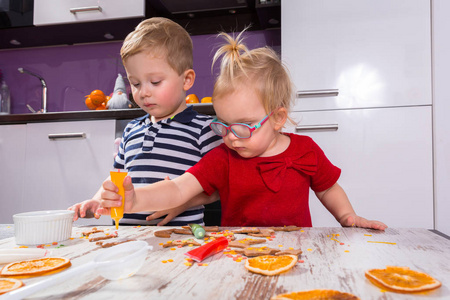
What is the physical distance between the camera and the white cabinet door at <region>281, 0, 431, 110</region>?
78.2 inches

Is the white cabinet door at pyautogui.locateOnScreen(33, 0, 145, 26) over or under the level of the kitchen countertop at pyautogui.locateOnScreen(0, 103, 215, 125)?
over

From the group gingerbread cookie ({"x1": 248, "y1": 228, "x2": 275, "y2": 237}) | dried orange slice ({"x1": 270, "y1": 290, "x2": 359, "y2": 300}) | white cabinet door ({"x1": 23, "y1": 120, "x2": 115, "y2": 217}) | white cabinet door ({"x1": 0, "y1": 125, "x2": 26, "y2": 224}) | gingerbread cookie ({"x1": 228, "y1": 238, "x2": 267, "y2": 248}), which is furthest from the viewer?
white cabinet door ({"x1": 0, "y1": 125, "x2": 26, "y2": 224})

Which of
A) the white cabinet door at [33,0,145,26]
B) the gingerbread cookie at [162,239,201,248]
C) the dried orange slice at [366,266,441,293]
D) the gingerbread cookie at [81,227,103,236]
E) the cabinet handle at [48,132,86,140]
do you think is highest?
the white cabinet door at [33,0,145,26]

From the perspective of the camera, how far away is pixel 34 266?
0.55 meters

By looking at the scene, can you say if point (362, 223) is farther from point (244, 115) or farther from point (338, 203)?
point (244, 115)

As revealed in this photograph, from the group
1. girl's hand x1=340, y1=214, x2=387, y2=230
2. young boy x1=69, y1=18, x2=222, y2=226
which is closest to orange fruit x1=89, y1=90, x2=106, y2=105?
young boy x1=69, y1=18, x2=222, y2=226

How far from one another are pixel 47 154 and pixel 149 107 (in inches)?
54.3

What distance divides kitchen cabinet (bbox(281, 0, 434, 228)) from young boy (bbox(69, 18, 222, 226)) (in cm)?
91

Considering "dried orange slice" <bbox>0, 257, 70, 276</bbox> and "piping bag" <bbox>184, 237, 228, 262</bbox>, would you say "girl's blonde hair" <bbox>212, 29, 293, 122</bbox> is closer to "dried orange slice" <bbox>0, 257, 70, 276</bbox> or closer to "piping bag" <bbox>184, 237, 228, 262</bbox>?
"piping bag" <bbox>184, 237, 228, 262</bbox>

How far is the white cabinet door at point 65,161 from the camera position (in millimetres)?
2189

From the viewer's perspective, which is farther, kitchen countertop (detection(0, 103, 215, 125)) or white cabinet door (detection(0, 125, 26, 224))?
white cabinet door (detection(0, 125, 26, 224))

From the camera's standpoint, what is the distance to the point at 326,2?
2113 millimetres

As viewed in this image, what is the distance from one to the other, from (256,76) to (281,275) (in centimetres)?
69

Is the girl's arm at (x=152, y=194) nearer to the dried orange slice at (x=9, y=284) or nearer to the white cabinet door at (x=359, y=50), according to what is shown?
the dried orange slice at (x=9, y=284)
